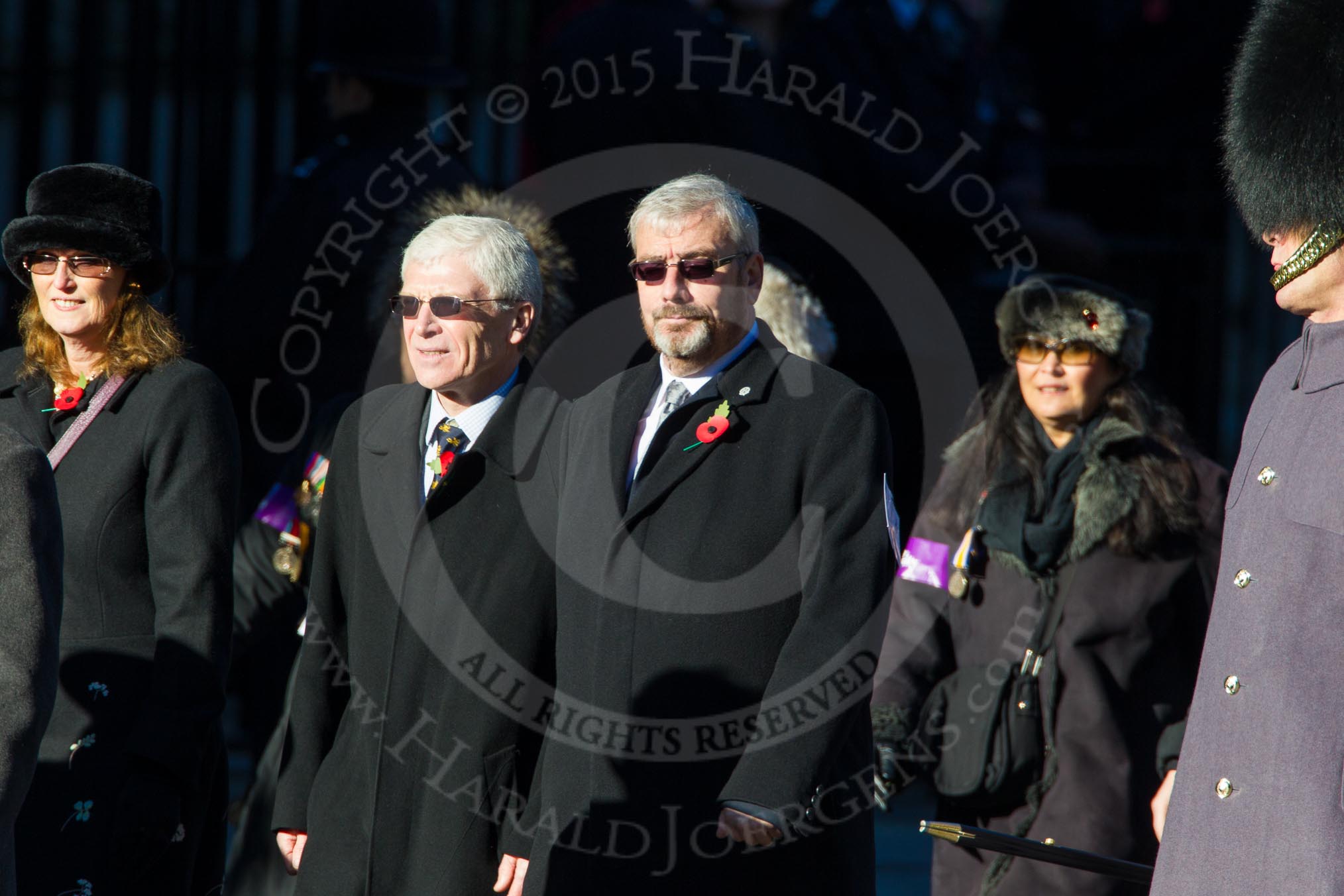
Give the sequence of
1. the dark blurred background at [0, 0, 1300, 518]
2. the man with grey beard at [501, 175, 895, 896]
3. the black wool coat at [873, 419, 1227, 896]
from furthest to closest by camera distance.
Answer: the dark blurred background at [0, 0, 1300, 518] → the black wool coat at [873, 419, 1227, 896] → the man with grey beard at [501, 175, 895, 896]

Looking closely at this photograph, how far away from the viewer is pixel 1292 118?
2.66 meters

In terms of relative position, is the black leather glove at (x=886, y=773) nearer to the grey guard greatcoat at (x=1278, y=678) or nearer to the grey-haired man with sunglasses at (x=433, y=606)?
the grey-haired man with sunglasses at (x=433, y=606)

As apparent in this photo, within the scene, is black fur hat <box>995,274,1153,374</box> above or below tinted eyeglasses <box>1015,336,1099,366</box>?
above

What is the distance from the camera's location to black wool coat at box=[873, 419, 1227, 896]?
3904 millimetres

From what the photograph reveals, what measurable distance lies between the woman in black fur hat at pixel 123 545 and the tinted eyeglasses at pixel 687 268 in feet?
2.98

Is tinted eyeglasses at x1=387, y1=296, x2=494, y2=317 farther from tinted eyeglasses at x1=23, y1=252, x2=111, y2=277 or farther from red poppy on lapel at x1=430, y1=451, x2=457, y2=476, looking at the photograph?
tinted eyeglasses at x1=23, y1=252, x2=111, y2=277

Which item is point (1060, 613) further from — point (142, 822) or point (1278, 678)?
point (142, 822)

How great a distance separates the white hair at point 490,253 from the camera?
3529mm

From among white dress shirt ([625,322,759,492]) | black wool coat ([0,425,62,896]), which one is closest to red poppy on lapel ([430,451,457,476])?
white dress shirt ([625,322,759,492])

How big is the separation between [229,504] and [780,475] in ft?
3.64

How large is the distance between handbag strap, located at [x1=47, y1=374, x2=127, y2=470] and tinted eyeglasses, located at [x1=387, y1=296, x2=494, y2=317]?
59cm

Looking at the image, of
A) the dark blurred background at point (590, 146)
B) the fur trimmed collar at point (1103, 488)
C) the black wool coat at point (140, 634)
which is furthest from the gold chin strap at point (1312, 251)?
the dark blurred background at point (590, 146)

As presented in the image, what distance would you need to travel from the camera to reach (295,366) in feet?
17.7

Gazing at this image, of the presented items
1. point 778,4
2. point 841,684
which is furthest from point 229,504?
point 778,4
